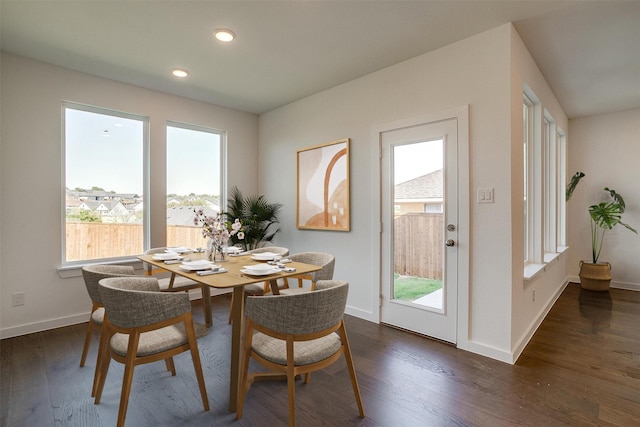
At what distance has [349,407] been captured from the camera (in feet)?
6.25

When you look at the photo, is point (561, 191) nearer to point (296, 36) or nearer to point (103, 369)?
point (296, 36)

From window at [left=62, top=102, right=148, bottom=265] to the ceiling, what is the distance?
1.75 ft

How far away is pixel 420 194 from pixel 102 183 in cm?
355

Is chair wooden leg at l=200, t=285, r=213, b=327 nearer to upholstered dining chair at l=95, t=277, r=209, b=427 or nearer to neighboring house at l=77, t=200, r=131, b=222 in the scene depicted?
upholstered dining chair at l=95, t=277, r=209, b=427

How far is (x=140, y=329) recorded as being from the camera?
1.67m

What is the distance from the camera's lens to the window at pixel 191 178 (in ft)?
13.5

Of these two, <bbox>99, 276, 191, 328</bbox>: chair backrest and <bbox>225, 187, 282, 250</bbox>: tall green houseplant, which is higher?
<bbox>225, 187, 282, 250</bbox>: tall green houseplant

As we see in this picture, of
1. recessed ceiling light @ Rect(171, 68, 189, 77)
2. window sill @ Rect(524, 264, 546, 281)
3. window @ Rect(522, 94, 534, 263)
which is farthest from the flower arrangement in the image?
window @ Rect(522, 94, 534, 263)

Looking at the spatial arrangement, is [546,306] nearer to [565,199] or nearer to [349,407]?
[565,199]

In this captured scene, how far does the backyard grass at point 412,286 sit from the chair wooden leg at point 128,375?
7.74 feet

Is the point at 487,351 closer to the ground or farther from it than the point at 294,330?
closer to the ground

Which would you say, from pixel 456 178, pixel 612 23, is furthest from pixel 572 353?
pixel 612 23

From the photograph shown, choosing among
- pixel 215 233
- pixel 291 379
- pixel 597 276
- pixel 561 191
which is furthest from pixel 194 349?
pixel 561 191

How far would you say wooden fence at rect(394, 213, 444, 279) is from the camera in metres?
2.94
